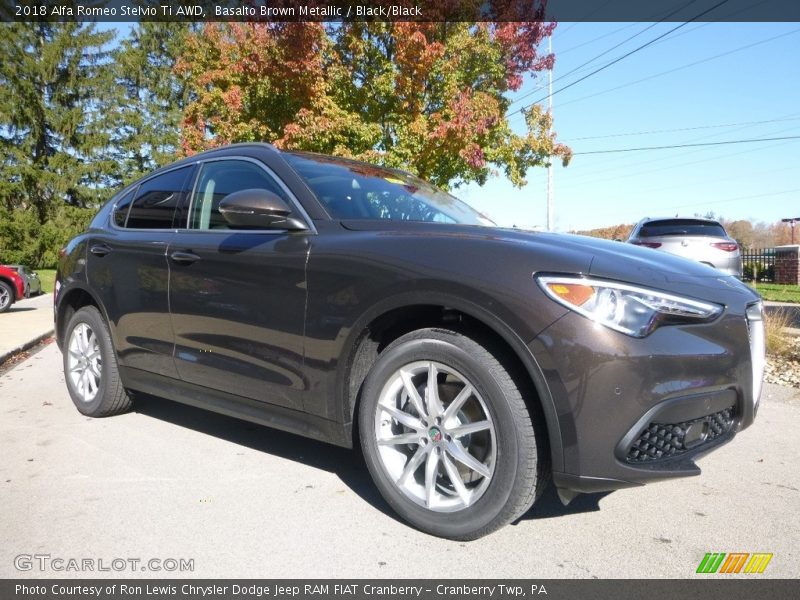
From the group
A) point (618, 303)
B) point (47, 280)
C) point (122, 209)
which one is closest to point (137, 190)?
point (122, 209)

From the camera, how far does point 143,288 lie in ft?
12.7

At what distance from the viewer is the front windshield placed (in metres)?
3.26

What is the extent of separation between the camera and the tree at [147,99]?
36.6 m

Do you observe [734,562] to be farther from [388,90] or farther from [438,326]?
[388,90]

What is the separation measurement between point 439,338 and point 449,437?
16.0 inches

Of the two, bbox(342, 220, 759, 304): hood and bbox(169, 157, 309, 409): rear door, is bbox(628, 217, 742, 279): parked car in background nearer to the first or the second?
bbox(342, 220, 759, 304): hood

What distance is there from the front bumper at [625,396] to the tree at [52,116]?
35939 millimetres

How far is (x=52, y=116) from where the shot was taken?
34.1 m

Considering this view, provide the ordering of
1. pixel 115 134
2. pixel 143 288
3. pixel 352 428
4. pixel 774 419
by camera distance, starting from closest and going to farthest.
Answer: pixel 352 428, pixel 143 288, pixel 774 419, pixel 115 134

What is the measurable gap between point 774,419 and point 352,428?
3.31m

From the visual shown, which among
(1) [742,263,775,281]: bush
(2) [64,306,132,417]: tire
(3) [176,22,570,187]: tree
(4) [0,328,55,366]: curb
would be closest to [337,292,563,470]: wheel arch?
(2) [64,306,132,417]: tire

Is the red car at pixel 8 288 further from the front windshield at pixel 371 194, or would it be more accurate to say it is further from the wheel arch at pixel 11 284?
the front windshield at pixel 371 194
